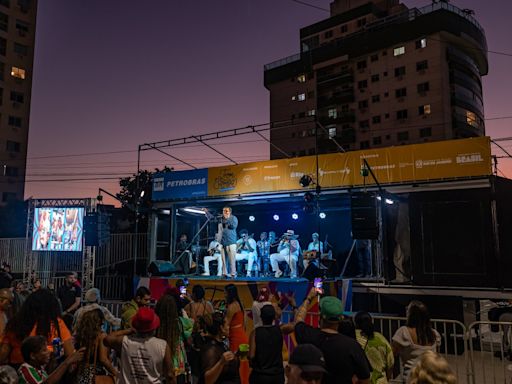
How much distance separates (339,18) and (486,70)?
781 inches

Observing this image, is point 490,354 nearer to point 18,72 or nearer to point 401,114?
point 401,114

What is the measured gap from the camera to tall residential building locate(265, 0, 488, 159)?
47000 mm

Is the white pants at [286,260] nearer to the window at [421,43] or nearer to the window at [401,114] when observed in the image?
the window at [401,114]

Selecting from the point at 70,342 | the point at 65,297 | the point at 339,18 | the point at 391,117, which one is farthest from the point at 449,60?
the point at 70,342

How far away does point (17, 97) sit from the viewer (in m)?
44.9

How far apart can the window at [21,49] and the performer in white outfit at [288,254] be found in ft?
142

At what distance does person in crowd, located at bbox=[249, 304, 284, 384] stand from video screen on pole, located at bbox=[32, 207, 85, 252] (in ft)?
40.1

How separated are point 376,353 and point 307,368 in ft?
6.83

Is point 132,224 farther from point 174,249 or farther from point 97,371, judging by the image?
point 97,371

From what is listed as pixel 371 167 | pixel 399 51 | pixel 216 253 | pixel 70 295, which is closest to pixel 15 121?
pixel 216 253

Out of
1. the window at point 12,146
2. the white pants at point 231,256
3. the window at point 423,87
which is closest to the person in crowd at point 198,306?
the white pants at point 231,256

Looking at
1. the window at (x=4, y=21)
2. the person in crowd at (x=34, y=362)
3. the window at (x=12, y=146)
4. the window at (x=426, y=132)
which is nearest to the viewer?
the person in crowd at (x=34, y=362)

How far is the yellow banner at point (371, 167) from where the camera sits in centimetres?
1175

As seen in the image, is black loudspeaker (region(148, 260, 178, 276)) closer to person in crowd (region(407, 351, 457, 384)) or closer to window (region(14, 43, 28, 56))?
person in crowd (region(407, 351, 457, 384))
